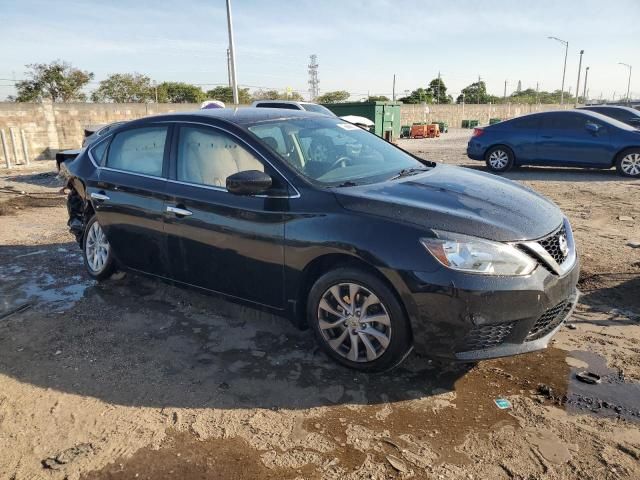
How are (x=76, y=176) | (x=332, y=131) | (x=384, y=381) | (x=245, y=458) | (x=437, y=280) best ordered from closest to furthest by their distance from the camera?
(x=245, y=458) < (x=437, y=280) < (x=384, y=381) < (x=332, y=131) < (x=76, y=176)

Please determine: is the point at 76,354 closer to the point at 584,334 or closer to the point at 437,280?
the point at 437,280

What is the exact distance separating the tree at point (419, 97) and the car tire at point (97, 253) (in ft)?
172

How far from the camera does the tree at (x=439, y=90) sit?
64.6m

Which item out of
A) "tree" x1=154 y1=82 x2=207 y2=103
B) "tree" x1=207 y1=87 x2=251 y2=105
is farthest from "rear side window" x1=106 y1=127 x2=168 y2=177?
"tree" x1=154 y1=82 x2=207 y2=103

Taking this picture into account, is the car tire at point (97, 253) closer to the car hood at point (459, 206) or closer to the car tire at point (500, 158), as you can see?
the car hood at point (459, 206)

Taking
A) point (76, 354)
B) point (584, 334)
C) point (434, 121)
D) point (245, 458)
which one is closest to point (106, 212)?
point (76, 354)

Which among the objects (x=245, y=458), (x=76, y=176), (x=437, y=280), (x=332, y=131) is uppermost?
(x=332, y=131)

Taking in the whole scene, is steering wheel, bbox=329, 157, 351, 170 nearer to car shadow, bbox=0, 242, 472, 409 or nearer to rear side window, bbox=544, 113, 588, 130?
car shadow, bbox=0, 242, 472, 409

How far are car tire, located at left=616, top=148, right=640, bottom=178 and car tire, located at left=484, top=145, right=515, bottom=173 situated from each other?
228 centimetres

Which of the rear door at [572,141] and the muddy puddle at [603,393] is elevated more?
the rear door at [572,141]

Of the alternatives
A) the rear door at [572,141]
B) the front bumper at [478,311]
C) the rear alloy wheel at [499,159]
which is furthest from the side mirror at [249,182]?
the rear alloy wheel at [499,159]

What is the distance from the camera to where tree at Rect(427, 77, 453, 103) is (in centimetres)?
6456

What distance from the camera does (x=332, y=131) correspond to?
14.2 ft

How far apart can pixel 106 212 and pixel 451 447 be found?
11.9 ft
